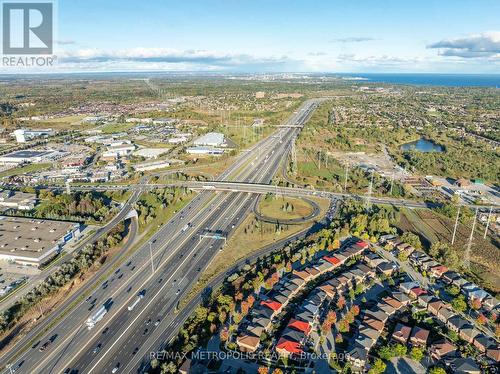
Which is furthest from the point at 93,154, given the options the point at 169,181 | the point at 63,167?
the point at 169,181

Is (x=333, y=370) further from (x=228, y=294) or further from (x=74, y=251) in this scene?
(x=74, y=251)

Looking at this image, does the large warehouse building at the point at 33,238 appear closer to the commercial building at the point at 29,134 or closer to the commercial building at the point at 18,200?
the commercial building at the point at 18,200

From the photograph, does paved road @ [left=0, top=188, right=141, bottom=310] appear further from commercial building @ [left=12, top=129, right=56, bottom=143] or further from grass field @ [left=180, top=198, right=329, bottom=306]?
commercial building @ [left=12, top=129, right=56, bottom=143]

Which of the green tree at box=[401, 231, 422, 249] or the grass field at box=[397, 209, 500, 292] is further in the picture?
the green tree at box=[401, 231, 422, 249]

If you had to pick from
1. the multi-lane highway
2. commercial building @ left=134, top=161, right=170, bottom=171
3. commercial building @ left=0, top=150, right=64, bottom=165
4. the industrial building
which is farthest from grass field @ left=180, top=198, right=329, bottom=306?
commercial building @ left=0, top=150, right=64, bottom=165

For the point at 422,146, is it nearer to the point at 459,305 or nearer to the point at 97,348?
the point at 459,305
